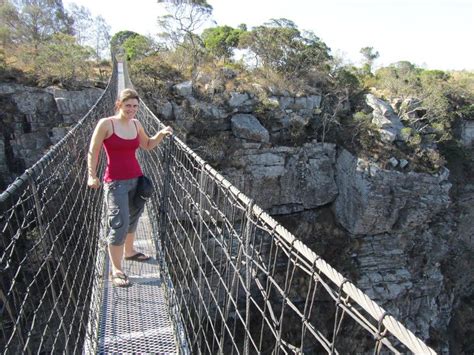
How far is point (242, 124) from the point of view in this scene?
8.46 m

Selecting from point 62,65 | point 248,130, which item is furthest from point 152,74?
point 248,130

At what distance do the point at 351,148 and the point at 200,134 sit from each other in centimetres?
396

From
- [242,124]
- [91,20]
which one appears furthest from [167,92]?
[91,20]

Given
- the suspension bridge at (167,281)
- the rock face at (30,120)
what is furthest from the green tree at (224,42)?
the suspension bridge at (167,281)

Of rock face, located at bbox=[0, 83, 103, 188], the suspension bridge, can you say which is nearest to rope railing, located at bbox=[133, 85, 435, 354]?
the suspension bridge

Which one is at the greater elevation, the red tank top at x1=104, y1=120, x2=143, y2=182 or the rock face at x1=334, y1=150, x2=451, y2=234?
the red tank top at x1=104, y1=120, x2=143, y2=182

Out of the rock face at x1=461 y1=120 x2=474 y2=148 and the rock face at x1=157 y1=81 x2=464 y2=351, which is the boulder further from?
the rock face at x1=461 y1=120 x2=474 y2=148

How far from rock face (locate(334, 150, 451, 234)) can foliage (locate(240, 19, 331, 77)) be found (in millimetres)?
2927

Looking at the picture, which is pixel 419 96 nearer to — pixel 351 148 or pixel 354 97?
pixel 354 97

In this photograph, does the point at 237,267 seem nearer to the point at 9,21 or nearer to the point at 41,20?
the point at 9,21

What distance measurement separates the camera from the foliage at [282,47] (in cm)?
988

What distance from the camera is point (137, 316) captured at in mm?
1716

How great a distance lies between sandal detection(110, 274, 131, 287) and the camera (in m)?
1.87

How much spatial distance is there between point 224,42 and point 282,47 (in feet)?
6.76
